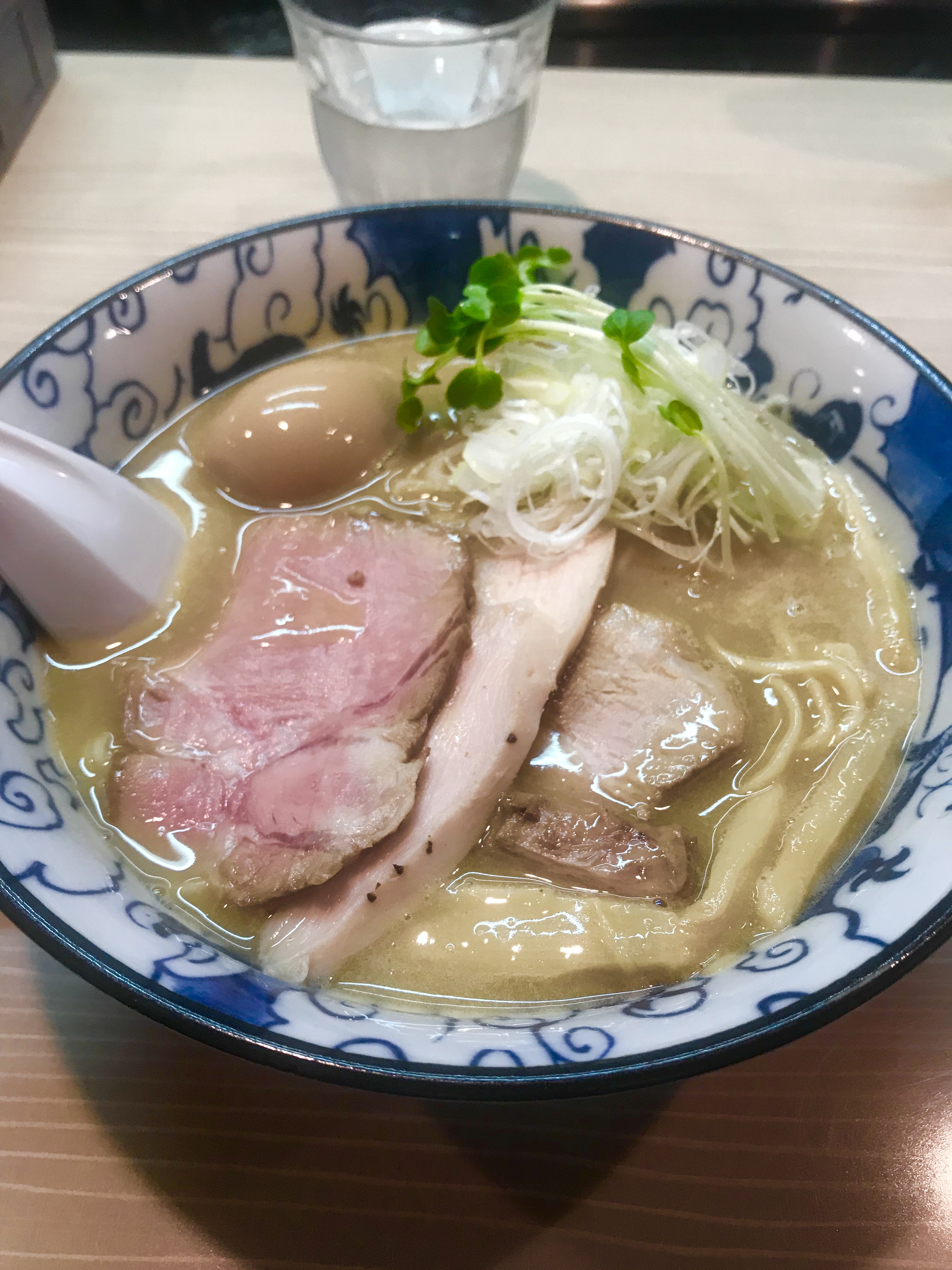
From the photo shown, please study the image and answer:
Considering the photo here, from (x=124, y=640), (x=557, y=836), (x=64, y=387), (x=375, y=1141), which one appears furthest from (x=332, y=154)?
(x=375, y=1141)

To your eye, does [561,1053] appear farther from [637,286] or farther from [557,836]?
[637,286]

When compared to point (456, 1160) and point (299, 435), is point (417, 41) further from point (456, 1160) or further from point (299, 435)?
point (456, 1160)

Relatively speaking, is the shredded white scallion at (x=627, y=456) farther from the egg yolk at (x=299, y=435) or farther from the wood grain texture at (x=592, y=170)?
the wood grain texture at (x=592, y=170)

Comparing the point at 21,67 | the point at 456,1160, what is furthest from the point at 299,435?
the point at 21,67

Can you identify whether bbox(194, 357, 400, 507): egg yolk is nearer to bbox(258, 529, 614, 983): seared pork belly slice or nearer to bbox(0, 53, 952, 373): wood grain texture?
bbox(258, 529, 614, 983): seared pork belly slice

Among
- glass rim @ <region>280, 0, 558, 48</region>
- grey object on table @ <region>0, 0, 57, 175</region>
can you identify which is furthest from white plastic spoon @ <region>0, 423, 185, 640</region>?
grey object on table @ <region>0, 0, 57, 175</region>

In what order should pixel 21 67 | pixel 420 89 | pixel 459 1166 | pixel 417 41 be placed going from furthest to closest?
pixel 21 67 < pixel 420 89 < pixel 417 41 < pixel 459 1166
